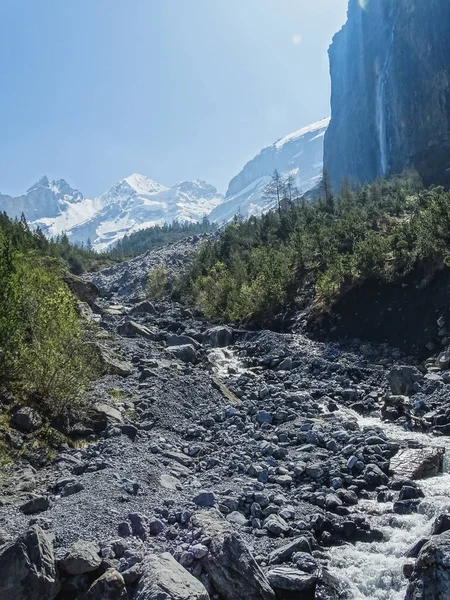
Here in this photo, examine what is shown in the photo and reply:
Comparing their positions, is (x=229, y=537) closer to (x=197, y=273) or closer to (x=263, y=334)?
(x=263, y=334)

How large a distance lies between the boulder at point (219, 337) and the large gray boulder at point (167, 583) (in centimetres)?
2966

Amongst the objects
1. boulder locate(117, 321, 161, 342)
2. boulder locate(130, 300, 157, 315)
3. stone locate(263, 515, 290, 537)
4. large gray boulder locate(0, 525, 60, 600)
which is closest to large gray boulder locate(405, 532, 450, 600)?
stone locate(263, 515, 290, 537)

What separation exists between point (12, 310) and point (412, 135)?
470 feet

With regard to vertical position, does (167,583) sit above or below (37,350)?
below

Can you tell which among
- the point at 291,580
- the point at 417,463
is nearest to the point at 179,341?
the point at 417,463

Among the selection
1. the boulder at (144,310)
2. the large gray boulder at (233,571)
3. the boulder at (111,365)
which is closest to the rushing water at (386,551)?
the large gray boulder at (233,571)

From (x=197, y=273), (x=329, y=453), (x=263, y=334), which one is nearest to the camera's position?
(x=329, y=453)

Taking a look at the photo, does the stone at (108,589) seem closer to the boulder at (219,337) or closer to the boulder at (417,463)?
the boulder at (417,463)

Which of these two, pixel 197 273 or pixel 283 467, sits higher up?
pixel 197 273

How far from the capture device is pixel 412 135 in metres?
136

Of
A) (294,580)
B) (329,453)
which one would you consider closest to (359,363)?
(329,453)

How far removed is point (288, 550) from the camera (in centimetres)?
920

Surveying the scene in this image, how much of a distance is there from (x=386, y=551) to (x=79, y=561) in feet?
20.5

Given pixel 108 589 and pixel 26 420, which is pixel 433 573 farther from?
pixel 26 420
